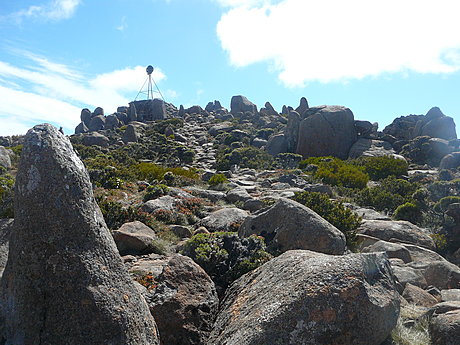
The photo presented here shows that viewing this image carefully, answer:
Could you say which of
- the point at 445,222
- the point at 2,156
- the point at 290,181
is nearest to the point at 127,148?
the point at 2,156

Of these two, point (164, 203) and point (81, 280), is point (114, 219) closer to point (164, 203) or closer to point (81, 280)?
point (164, 203)

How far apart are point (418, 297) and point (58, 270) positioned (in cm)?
618

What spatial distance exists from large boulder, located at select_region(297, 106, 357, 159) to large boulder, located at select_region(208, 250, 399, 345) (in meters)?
32.6

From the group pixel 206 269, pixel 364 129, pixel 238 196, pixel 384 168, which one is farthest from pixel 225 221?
pixel 364 129

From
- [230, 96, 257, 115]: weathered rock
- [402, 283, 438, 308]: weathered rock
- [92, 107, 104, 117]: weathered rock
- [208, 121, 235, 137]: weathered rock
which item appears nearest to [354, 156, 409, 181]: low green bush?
[402, 283, 438, 308]: weathered rock

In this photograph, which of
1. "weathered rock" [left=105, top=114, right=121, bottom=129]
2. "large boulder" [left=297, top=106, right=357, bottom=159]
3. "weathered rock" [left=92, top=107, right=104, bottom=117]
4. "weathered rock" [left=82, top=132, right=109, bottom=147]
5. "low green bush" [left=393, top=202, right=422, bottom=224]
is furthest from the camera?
"weathered rock" [left=92, top=107, right=104, bottom=117]

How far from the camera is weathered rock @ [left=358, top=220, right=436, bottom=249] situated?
37.6ft

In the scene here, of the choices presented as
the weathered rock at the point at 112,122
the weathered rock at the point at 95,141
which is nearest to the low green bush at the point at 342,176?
the weathered rock at the point at 95,141

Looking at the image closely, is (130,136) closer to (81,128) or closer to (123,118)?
(123,118)

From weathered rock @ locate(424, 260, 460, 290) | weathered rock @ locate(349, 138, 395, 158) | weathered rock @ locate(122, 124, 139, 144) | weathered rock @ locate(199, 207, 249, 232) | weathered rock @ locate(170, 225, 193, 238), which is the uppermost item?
weathered rock @ locate(122, 124, 139, 144)

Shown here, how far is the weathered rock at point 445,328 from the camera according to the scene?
470 cm

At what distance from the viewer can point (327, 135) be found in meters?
36.7

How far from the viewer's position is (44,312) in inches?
130

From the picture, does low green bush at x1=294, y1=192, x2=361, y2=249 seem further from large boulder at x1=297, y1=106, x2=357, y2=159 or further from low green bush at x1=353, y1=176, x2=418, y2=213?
large boulder at x1=297, y1=106, x2=357, y2=159
